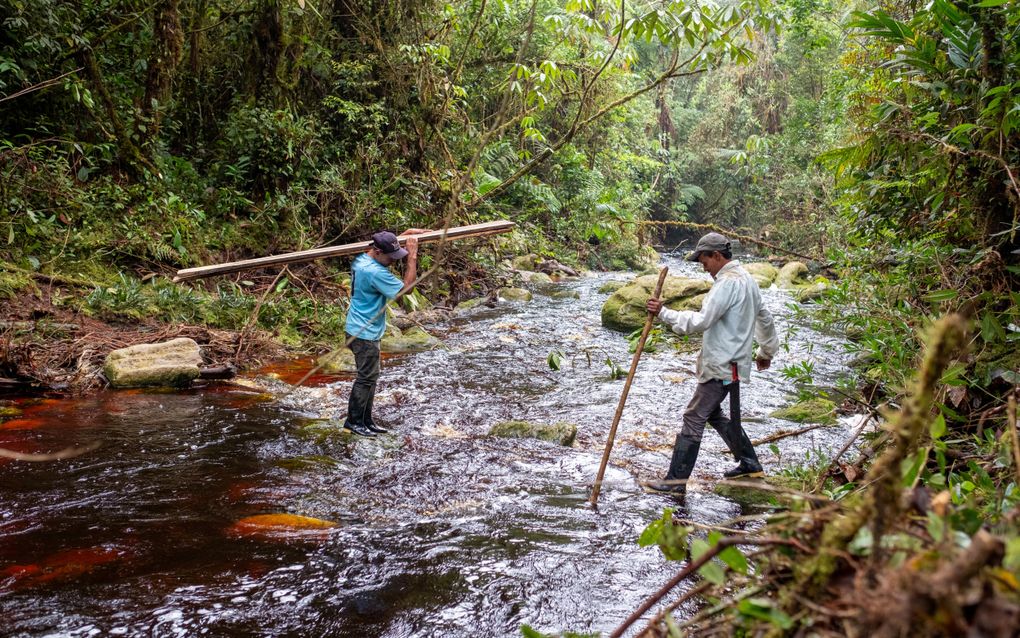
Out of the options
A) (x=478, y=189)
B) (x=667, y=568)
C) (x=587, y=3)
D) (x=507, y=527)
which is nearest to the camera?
(x=667, y=568)

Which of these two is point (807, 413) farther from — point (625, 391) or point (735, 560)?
point (735, 560)

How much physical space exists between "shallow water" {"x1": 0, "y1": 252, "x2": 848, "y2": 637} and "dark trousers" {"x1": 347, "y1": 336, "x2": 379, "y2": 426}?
0.91ft

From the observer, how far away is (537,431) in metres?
6.25

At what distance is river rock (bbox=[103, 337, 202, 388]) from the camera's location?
6.96 meters

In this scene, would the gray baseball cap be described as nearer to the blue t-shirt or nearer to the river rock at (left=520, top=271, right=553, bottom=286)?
the blue t-shirt

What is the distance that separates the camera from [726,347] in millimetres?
4871

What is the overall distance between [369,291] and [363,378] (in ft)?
2.66

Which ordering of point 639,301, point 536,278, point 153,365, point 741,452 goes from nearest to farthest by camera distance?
point 741,452, point 153,365, point 639,301, point 536,278

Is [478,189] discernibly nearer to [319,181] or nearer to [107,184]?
[319,181]

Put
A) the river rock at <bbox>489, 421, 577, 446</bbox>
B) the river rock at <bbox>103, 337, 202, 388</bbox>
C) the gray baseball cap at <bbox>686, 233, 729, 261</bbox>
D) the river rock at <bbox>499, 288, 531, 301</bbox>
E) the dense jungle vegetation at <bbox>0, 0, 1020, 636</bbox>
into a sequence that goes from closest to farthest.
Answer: the dense jungle vegetation at <bbox>0, 0, 1020, 636</bbox> → the gray baseball cap at <bbox>686, 233, 729, 261</bbox> → the river rock at <bbox>489, 421, 577, 446</bbox> → the river rock at <bbox>103, 337, 202, 388</bbox> → the river rock at <bbox>499, 288, 531, 301</bbox>

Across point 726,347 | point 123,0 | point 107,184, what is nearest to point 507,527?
point 726,347

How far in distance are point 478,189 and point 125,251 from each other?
701cm

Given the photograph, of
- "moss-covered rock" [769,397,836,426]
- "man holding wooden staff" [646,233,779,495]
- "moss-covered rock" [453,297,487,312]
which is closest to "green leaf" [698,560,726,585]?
"man holding wooden staff" [646,233,779,495]

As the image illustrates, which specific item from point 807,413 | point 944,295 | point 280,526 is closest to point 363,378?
point 280,526
